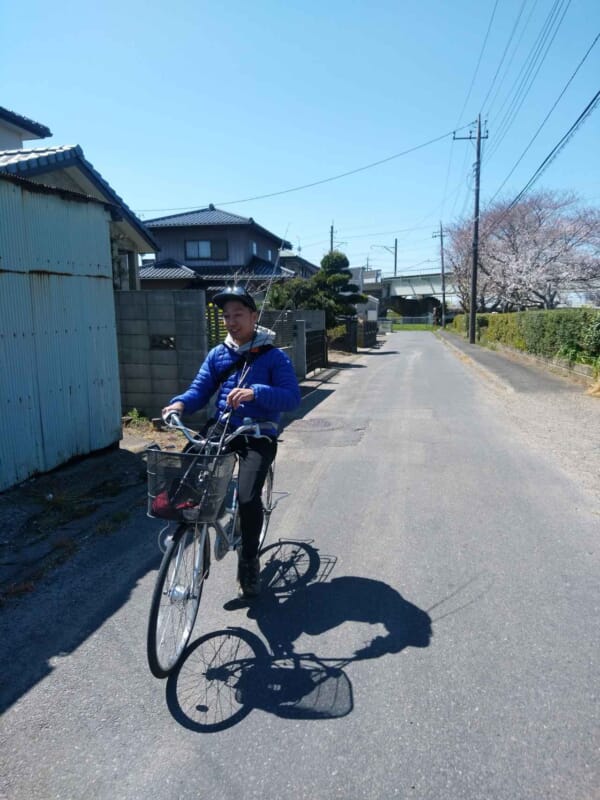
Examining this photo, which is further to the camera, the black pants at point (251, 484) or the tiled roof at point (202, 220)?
the tiled roof at point (202, 220)

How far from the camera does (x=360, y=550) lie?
4.32 meters

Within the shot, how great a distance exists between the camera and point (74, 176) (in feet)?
33.4

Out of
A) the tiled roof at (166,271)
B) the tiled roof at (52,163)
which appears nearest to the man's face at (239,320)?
the tiled roof at (52,163)

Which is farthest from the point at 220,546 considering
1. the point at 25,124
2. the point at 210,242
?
the point at 210,242

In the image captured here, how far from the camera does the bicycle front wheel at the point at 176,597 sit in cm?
268

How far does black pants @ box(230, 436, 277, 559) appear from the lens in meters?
3.37

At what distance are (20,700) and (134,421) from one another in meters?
6.01

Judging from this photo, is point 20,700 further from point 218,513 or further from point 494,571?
point 494,571

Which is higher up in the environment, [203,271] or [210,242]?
[210,242]

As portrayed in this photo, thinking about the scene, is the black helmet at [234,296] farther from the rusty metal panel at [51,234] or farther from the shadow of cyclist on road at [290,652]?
the rusty metal panel at [51,234]

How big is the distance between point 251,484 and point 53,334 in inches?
133

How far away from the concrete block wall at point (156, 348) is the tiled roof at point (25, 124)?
25.8 ft

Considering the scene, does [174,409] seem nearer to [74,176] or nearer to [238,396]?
[238,396]

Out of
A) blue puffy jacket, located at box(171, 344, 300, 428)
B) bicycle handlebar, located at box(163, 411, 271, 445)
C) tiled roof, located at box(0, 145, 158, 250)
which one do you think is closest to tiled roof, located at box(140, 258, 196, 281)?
tiled roof, located at box(0, 145, 158, 250)
